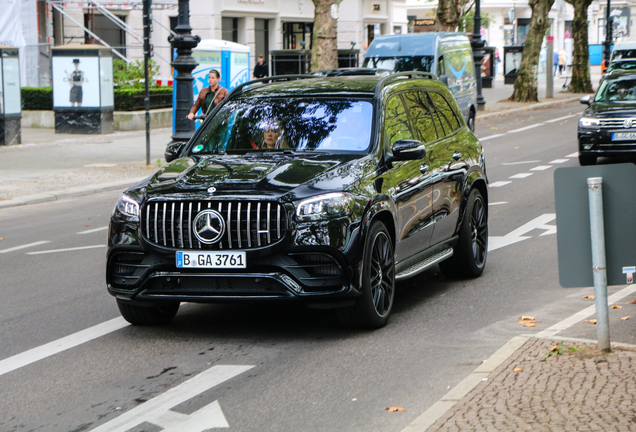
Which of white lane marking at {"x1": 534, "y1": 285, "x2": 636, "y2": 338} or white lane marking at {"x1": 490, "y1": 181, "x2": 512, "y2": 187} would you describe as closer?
white lane marking at {"x1": 534, "y1": 285, "x2": 636, "y2": 338}

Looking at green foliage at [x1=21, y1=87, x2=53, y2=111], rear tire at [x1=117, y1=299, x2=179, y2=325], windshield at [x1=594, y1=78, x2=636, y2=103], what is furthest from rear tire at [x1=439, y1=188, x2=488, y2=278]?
green foliage at [x1=21, y1=87, x2=53, y2=111]

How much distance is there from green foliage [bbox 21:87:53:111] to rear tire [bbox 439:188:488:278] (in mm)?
20367

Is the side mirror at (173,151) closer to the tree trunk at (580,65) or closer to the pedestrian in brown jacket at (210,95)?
the pedestrian in brown jacket at (210,95)

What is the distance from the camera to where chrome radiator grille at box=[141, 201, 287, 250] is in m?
6.36

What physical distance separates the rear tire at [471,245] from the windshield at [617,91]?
8725 millimetres

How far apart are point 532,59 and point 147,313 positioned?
32136 mm

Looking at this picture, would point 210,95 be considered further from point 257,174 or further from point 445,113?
point 257,174

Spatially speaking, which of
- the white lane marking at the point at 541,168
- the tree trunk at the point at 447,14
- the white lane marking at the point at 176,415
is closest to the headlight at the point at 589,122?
the white lane marking at the point at 541,168

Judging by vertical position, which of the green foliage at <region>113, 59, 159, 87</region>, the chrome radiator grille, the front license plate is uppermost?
the green foliage at <region>113, 59, 159, 87</region>

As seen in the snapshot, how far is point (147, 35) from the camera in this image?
18.8 m

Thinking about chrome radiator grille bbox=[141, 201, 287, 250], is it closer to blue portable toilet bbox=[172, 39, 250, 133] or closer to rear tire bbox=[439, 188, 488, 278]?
rear tire bbox=[439, 188, 488, 278]

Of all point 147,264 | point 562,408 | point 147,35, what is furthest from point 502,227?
point 147,35

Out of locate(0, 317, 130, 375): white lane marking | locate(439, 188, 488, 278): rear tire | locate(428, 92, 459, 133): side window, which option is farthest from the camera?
locate(428, 92, 459, 133): side window

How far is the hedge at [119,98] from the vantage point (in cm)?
2678
